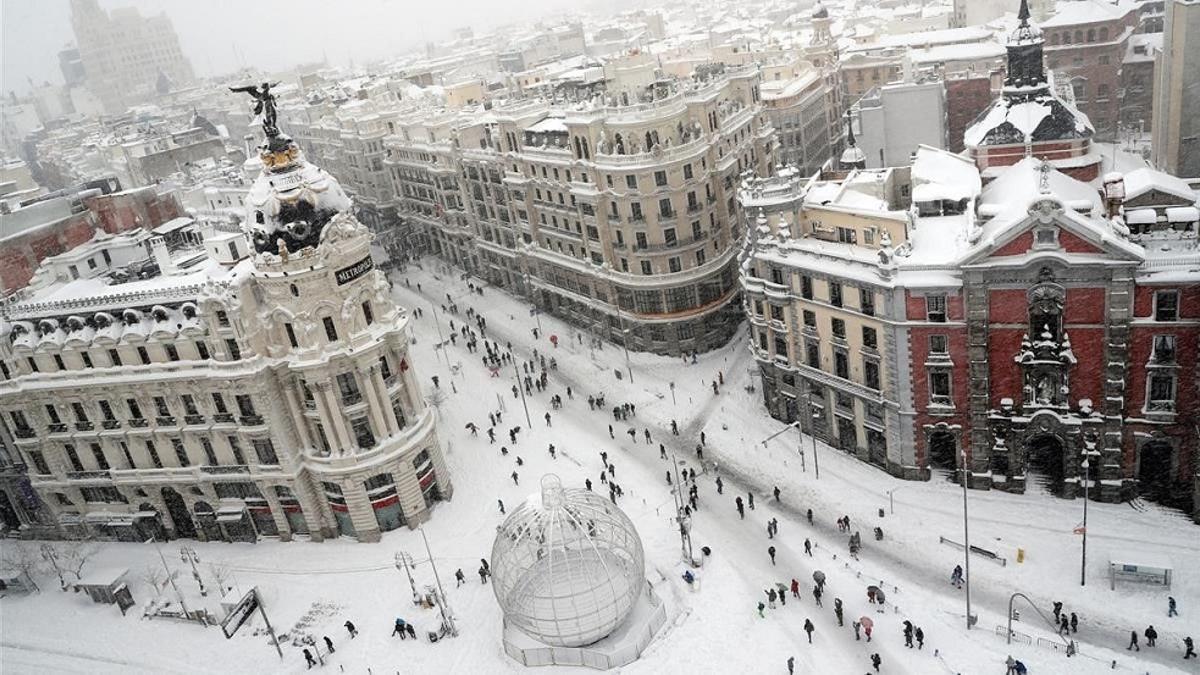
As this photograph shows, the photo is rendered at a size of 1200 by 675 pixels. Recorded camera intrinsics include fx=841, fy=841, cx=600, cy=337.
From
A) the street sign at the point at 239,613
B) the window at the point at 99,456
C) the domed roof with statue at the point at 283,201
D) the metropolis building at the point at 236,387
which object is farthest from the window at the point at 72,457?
the domed roof with statue at the point at 283,201

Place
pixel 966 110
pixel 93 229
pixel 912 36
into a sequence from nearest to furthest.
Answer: pixel 93 229 < pixel 966 110 < pixel 912 36

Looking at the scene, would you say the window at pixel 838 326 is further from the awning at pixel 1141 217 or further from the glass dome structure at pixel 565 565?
the glass dome structure at pixel 565 565

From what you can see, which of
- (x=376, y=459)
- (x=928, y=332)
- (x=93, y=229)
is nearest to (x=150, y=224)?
(x=93, y=229)

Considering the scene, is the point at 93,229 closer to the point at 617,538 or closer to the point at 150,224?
the point at 150,224

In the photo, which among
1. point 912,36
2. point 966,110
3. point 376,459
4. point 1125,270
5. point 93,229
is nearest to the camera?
point 1125,270

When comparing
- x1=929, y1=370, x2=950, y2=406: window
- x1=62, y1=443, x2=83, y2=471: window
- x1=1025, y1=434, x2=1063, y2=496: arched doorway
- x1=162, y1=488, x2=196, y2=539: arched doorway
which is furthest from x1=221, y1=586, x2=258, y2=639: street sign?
x1=1025, y1=434, x2=1063, y2=496: arched doorway

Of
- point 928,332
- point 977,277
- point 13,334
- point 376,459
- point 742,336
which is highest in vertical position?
point 13,334

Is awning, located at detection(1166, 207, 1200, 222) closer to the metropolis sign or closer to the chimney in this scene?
the metropolis sign
